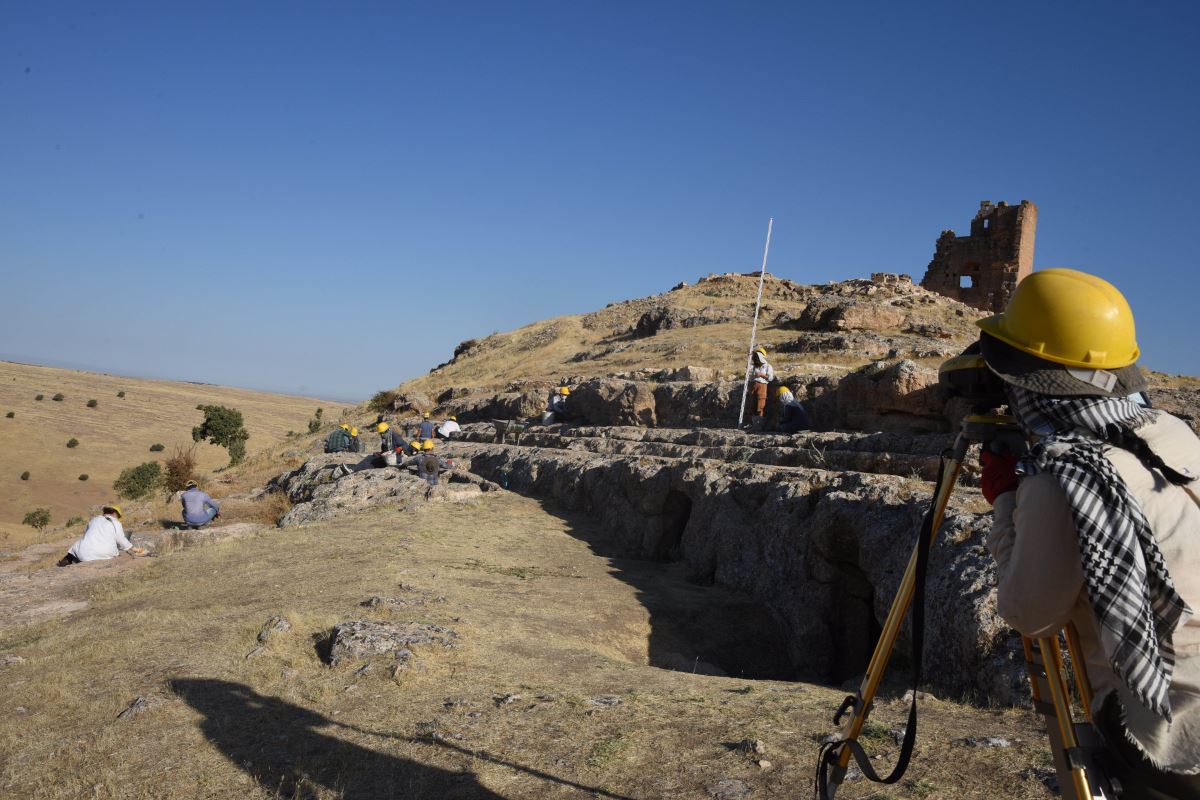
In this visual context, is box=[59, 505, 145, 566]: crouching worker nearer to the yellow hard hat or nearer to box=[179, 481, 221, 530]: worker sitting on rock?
box=[179, 481, 221, 530]: worker sitting on rock

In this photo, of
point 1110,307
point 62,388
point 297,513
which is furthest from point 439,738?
point 62,388

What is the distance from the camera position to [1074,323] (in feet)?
6.05

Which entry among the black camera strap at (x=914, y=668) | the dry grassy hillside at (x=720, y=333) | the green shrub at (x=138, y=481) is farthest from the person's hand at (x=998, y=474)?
the green shrub at (x=138, y=481)

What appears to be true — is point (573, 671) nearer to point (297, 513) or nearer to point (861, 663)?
point (861, 663)

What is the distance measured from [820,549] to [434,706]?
12.8ft

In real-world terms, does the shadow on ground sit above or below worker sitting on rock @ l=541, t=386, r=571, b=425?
below

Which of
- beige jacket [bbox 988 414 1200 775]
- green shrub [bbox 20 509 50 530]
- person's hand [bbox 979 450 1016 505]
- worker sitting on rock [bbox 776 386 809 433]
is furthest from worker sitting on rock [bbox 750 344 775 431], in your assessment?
green shrub [bbox 20 509 50 530]

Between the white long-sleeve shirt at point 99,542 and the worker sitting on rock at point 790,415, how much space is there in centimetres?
1007

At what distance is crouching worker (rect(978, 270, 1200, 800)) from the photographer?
159 centimetres

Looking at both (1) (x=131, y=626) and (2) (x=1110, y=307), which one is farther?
(1) (x=131, y=626)

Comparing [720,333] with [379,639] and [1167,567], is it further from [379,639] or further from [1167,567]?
[1167,567]

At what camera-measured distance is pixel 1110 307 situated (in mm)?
1851

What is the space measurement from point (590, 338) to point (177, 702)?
38.0m

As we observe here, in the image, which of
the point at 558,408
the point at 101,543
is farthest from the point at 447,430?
the point at 101,543
